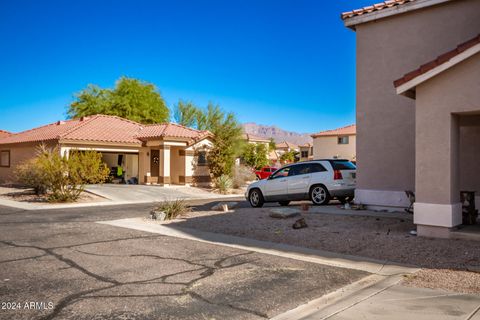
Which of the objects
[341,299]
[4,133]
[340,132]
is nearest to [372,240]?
[341,299]

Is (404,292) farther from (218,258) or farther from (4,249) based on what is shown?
(4,249)

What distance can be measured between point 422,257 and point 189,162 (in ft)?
80.1

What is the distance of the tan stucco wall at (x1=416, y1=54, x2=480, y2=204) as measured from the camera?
27.4ft

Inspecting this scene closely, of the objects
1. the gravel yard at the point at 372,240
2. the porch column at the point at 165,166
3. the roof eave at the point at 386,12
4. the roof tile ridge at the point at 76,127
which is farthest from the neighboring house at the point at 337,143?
the gravel yard at the point at 372,240

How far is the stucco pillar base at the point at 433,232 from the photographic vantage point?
8648mm

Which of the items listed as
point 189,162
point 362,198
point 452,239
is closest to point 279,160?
point 189,162

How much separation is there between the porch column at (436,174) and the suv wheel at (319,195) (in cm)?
630

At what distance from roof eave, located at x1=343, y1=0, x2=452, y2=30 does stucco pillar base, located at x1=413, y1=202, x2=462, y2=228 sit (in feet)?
20.7

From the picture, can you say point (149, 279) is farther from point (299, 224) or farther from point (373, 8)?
point (373, 8)

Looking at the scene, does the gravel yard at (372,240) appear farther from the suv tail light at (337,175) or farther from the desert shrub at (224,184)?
the desert shrub at (224,184)

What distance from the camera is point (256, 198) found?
16.9 metres

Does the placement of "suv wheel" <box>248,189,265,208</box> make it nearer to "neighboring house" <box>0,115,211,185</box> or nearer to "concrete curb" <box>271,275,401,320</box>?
"concrete curb" <box>271,275,401,320</box>

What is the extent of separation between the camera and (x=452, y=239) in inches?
336

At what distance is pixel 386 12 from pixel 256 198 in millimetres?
8086
